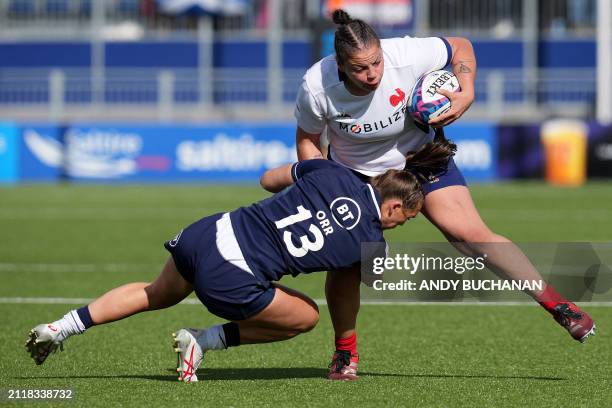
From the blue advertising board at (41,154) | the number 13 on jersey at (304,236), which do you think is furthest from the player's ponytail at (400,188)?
the blue advertising board at (41,154)

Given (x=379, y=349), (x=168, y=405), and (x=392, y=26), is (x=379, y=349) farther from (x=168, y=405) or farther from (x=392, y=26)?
(x=392, y=26)

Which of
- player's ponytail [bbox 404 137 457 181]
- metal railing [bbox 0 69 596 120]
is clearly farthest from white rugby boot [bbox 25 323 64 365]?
metal railing [bbox 0 69 596 120]

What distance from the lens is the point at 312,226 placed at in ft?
19.2

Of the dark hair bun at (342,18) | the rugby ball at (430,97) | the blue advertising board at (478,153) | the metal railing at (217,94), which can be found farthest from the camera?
the metal railing at (217,94)

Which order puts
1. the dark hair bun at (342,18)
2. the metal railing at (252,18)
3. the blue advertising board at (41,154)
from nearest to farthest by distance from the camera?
the dark hair bun at (342,18), the blue advertising board at (41,154), the metal railing at (252,18)

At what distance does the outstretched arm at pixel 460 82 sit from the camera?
20.9 feet

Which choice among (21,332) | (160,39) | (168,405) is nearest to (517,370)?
(168,405)

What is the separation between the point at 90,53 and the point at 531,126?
45.3 ft

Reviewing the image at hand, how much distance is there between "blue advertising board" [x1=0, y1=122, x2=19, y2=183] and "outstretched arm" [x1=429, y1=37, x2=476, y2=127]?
18.5 metres

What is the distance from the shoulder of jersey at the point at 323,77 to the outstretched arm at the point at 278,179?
0.43 meters

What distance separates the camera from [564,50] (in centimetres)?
3062

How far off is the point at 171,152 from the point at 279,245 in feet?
61.7

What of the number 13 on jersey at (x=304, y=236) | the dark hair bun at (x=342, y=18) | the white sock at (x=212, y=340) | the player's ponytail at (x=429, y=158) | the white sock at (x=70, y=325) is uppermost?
the dark hair bun at (x=342, y=18)

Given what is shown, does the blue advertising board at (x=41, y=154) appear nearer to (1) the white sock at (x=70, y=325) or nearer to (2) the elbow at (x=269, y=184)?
(2) the elbow at (x=269, y=184)
